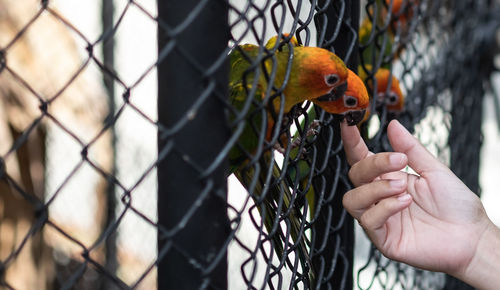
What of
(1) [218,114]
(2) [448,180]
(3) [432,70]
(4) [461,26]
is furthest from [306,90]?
(4) [461,26]

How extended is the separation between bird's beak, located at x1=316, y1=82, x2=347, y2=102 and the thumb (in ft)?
0.38

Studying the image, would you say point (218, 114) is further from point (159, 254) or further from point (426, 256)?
point (426, 256)

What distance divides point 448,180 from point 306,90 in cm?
25

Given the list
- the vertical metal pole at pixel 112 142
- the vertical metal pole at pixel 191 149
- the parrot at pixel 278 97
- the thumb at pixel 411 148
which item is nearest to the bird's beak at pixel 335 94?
the parrot at pixel 278 97

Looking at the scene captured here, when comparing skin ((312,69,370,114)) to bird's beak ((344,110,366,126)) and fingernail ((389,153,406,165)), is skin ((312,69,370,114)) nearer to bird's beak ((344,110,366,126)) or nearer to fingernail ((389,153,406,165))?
bird's beak ((344,110,366,126))

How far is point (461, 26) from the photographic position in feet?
5.81

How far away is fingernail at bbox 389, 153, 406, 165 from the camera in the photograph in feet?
2.17

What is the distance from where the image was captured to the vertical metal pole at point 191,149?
48 centimetres

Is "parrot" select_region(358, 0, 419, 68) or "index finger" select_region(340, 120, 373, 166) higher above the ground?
"parrot" select_region(358, 0, 419, 68)

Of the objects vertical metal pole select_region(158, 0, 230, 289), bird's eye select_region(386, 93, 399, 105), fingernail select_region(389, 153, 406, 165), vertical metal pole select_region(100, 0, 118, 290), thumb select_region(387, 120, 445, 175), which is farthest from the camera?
vertical metal pole select_region(100, 0, 118, 290)

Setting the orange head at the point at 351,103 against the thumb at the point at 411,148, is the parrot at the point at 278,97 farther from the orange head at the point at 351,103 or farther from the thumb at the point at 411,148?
the thumb at the point at 411,148

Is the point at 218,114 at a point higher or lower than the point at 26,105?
lower

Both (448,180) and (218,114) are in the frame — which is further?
(448,180)

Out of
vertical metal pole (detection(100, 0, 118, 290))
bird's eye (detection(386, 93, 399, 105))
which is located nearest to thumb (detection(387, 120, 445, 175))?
bird's eye (detection(386, 93, 399, 105))
